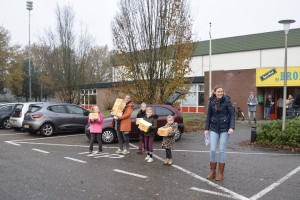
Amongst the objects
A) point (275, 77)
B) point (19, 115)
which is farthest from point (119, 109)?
point (275, 77)

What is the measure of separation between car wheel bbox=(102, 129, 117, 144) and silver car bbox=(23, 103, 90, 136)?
3.43m

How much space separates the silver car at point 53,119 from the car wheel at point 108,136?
11.3 ft

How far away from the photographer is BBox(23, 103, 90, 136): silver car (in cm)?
1288

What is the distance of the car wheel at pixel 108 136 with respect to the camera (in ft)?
35.0

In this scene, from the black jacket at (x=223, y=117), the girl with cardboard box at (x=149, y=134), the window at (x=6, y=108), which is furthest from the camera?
the window at (x=6, y=108)

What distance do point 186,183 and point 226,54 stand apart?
3383 cm

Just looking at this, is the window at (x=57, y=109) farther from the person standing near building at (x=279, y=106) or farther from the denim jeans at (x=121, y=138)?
the person standing near building at (x=279, y=106)

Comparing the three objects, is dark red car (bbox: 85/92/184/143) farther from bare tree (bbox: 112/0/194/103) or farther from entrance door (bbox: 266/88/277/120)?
entrance door (bbox: 266/88/277/120)

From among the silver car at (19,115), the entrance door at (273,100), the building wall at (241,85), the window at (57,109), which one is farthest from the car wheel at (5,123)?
the entrance door at (273,100)

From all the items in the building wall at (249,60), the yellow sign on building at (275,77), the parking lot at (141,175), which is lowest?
the parking lot at (141,175)

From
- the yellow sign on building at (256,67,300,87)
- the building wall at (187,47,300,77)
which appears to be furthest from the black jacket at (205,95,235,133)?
the building wall at (187,47,300,77)

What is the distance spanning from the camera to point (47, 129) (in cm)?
1301

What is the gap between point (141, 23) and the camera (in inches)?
551

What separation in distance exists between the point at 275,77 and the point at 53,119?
14389 millimetres
